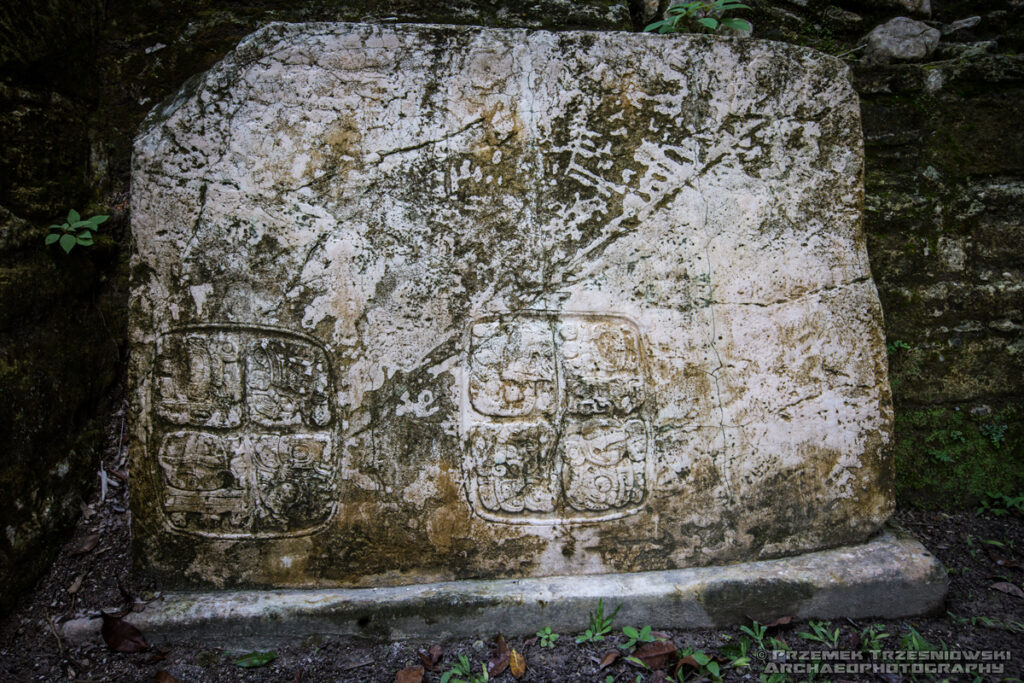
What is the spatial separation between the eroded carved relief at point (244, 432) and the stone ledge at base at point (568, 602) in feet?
0.70

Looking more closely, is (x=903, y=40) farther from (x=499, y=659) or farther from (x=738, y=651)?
(x=499, y=659)

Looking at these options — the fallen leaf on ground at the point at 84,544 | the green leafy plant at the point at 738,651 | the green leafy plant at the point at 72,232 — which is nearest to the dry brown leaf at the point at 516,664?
the green leafy plant at the point at 738,651

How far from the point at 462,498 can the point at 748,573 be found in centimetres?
83

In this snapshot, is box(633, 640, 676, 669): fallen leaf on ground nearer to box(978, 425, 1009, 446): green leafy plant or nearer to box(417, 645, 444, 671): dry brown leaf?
box(417, 645, 444, 671): dry brown leaf

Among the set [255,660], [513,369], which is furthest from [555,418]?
[255,660]

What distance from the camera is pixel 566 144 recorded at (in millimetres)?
1578

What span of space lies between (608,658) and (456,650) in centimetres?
40

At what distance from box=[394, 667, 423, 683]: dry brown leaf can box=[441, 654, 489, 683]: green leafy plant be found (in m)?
0.06

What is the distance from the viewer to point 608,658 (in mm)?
1502

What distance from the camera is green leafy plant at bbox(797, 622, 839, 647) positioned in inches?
61.1

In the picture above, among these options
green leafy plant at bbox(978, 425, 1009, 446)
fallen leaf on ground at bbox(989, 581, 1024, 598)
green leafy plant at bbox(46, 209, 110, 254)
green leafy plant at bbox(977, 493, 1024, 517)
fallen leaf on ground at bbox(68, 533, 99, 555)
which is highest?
green leafy plant at bbox(46, 209, 110, 254)

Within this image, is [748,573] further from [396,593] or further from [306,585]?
[306,585]

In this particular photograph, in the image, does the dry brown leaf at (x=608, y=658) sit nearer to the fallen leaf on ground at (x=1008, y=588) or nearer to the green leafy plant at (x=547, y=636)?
the green leafy plant at (x=547, y=636)

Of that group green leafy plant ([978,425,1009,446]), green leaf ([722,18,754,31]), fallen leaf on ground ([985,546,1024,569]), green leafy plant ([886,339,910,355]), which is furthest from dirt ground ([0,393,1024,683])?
green leaf ([722,18,754,31])
